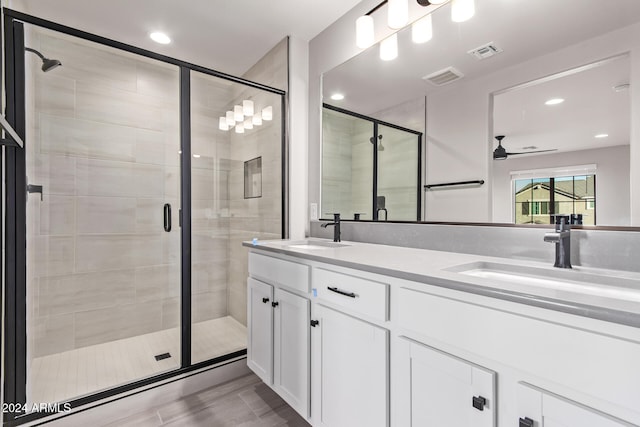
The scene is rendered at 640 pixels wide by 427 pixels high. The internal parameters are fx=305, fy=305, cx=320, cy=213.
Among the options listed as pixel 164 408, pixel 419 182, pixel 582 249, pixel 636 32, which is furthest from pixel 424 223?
pixel 164 408

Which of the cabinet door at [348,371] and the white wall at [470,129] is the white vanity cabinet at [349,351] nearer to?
the cabinet door at [348,371]

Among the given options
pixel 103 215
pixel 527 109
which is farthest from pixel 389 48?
pixel 103 215

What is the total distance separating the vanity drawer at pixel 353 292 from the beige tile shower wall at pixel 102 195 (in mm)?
1484

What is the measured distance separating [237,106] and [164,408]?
7.36 feet

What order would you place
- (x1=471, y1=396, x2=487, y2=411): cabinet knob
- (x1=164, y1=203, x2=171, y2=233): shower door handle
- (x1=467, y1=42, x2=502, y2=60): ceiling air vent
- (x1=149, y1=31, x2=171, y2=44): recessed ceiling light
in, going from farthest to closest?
(x1=164, y1=203, x2=171, y2=233): shower door handle
(x1=149, y1=31, x2=171, y2=44): recessed ceiling light
(x1=467, y1=42, x2=502, y2=60): ceiling air vent
(x1=471, y1=396, x2=487, y2=411): cabinet knob

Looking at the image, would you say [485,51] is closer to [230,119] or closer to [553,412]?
[553,412]

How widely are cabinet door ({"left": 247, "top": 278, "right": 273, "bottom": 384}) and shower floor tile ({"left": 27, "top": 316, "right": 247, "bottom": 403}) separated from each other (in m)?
0.45

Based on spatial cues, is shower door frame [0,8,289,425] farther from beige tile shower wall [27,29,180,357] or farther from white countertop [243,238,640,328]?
white countertop [243,238,640,328]

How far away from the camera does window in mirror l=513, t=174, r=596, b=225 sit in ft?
3.64

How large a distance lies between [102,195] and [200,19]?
1528 millimetres

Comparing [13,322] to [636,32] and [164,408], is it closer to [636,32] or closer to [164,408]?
[164,408]

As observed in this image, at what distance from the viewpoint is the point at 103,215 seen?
95.7 inches

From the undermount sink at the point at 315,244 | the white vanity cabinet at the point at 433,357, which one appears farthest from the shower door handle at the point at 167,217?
the white vanity cabinet at the point at 433,357

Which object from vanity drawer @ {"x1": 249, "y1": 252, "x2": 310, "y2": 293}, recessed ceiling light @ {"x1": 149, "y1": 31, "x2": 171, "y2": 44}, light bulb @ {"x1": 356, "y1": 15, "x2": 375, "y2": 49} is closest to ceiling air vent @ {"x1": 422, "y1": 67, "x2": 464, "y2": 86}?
light bulb @ {"x1": 356, "y1": 15, "x2": 375, "y2": 49}
